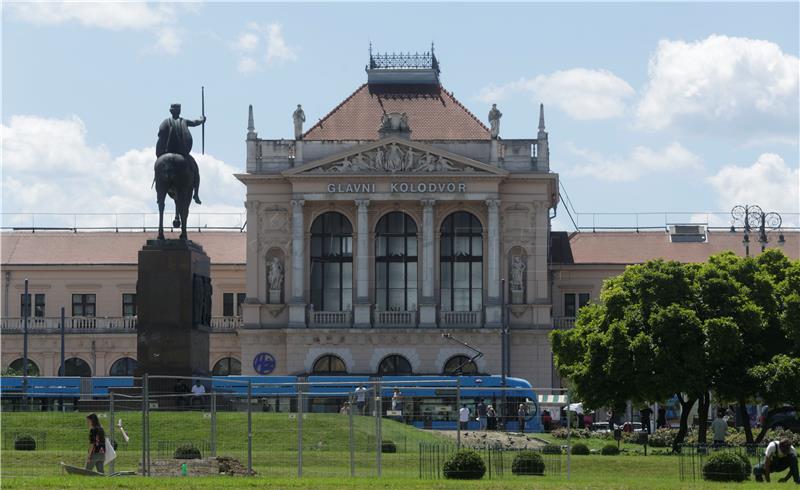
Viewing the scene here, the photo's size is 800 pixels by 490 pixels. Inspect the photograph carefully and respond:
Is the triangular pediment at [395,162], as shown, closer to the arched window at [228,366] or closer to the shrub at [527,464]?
the arched window at [228,366]

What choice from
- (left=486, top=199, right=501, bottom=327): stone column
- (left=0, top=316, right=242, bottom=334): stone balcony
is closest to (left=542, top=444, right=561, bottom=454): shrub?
(left=486, top=199, right=501, bottom=327): stone column

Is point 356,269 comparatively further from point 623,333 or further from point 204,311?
point 204,311

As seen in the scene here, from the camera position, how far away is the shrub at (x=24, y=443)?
123 feet

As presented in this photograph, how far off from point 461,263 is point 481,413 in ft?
181

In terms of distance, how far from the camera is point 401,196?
311 ft

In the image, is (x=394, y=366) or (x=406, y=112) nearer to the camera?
(x=394, y=366)

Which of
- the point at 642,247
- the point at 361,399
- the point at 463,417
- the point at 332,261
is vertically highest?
the point at 642,247

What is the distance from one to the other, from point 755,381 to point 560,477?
20297 millimetres

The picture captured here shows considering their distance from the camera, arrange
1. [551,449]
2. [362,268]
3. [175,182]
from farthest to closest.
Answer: [362,268], [175,182], [551,449]

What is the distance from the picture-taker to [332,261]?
96.9 meters

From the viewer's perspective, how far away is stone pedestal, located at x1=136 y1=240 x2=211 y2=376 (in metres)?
45.6

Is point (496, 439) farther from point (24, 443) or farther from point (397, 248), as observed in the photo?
point (397, 248)

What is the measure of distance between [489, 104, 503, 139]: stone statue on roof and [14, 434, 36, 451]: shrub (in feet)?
200

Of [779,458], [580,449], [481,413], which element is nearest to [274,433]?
[481,413]
